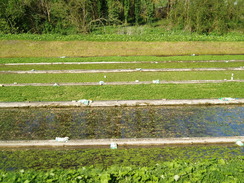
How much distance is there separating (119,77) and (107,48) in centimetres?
1592

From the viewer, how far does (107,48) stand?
124 feet

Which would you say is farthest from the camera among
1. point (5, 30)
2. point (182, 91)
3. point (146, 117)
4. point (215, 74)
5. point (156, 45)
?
point (5, 30)

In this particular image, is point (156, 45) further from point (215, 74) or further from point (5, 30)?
point (5, 30)

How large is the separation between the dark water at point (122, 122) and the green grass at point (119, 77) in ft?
21.3

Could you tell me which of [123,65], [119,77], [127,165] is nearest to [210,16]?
[123,65]

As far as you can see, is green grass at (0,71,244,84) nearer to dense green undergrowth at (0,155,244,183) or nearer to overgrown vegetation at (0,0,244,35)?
dense green undergrowth at (0,155,244,183)

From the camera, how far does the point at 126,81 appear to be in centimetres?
2083

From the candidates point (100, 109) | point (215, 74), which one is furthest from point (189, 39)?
point (100, 109)

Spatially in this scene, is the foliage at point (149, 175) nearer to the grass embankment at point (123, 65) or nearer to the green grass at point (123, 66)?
the green grass at point (123, 66)

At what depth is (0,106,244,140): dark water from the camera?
40.9 ft

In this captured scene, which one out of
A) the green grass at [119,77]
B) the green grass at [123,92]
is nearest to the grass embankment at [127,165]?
the green grass at [123,92]

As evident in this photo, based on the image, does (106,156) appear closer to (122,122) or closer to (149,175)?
(149,175)

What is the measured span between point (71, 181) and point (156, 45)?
33349 mm

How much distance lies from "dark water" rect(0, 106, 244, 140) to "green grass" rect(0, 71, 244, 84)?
255 inches
